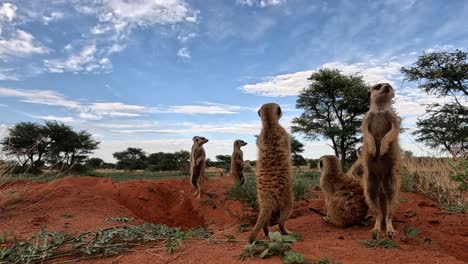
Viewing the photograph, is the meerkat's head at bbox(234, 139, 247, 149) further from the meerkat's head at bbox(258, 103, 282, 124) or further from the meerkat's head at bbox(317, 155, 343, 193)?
the meerkat's head at bbox(258, 103, 282, 124)

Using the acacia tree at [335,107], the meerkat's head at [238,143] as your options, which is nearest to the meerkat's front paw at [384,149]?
the meerkat's head at [238,143]

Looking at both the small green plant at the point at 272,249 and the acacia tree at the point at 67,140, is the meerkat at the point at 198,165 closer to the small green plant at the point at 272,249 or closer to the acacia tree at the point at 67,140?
the small green plant at the point at 272,249

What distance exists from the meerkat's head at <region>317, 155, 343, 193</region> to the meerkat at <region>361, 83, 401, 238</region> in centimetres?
54

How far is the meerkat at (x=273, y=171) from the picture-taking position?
3.85m

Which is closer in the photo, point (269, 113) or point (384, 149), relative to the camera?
point (384, 149)

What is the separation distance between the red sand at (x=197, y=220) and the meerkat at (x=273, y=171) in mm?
405

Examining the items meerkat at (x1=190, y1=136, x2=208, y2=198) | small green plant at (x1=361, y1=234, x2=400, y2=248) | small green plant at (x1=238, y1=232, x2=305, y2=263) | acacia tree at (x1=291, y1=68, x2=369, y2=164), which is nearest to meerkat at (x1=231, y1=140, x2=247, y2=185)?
meerkat at (x1=190, y1=136, x2=208, y2=198)

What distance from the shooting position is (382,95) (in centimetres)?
434

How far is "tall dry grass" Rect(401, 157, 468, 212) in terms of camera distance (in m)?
5.64

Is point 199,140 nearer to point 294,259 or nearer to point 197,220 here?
point 197,220

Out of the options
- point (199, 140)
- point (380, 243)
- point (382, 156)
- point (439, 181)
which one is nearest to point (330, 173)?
point (382, 156)

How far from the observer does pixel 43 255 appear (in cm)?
330

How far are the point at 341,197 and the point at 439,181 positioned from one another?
121 inches

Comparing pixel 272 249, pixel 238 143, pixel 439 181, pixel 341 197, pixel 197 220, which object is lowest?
pixel 197 220
